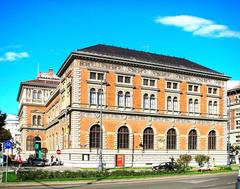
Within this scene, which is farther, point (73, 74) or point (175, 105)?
point (175, 105)

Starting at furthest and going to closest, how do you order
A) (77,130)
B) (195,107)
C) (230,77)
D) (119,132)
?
(230,77) → (195,107) → (119,132) → (77,130)

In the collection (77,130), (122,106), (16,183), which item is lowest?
(16,183)

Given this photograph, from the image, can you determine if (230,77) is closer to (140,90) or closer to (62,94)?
(140,90)

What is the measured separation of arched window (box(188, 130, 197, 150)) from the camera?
218 feet

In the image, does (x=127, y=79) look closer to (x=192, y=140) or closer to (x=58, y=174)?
(x=192, y=140)

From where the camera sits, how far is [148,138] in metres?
61.9

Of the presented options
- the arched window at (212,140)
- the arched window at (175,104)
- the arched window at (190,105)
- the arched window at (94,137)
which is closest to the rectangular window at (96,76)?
the arched window at (94,137)

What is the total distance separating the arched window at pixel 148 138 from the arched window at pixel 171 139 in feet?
10.9

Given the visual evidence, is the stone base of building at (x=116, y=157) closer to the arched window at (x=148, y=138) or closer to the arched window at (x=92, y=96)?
the arched window at (x=148, y=138)

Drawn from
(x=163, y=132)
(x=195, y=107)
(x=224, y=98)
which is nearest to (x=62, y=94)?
(x=163, y=132)

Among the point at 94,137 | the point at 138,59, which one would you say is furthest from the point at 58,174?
the point at 138,59

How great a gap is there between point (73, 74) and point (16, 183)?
30.1 metres

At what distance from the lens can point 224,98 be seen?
235 feet

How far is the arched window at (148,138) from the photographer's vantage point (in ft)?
202
